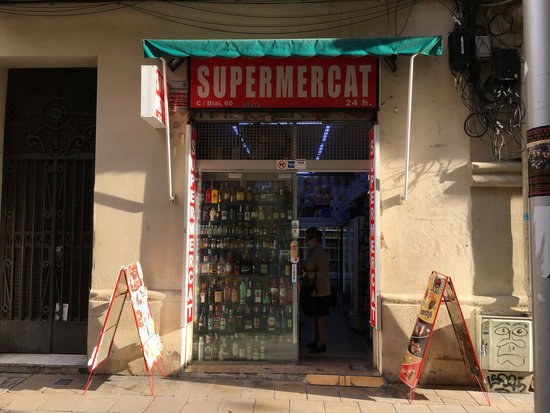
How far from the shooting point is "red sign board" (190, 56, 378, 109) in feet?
17.0

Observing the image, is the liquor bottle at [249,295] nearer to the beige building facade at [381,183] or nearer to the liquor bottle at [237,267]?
the liquor bottle at [237,267]

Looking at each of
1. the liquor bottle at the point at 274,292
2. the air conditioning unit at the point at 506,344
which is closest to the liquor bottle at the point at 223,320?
the liquor bottle at the point at 274,292

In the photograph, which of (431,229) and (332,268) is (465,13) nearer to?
Result: (431,229)

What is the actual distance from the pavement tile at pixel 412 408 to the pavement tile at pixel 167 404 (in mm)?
2011

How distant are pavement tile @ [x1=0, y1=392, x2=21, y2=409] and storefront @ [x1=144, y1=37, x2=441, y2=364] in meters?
1.95

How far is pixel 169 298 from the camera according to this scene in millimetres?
5086

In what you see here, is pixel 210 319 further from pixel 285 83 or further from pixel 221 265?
pixel 285 83

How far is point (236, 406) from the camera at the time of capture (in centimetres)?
421

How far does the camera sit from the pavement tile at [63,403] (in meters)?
4.14

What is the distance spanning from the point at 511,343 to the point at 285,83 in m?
4.18

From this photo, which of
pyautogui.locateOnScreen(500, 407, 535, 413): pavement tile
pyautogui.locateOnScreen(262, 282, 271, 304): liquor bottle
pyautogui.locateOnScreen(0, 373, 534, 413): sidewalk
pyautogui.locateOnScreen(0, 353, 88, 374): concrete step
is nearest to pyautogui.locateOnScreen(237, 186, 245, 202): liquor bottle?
pyautogui.locateOnScreen(262, 282, 271, 304): liquor bottle

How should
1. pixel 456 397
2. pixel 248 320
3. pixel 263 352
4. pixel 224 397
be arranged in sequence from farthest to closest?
pixel 248 320
pixel 263 352
pixel 456 397
pixel 224 397

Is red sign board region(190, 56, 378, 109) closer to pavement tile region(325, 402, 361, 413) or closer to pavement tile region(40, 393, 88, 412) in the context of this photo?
pavement tile region(325, 402, 361, 413)

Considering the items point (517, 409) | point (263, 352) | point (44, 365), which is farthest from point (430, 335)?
point (44, 365)
